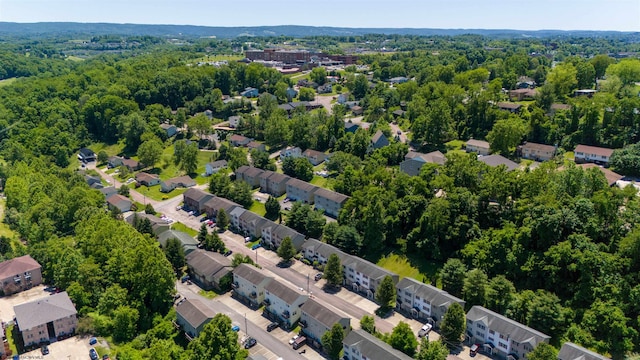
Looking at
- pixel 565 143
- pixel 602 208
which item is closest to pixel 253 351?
pixel 602 208

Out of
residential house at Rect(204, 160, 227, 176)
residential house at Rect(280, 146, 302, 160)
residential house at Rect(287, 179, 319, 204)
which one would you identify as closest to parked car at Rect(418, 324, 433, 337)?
residential house at Rect(287, 179, 319, 204)

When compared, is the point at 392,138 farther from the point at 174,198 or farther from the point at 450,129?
the point at 174,198

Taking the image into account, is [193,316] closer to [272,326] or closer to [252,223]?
[272,326]

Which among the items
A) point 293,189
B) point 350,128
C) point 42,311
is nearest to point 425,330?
point 293,189

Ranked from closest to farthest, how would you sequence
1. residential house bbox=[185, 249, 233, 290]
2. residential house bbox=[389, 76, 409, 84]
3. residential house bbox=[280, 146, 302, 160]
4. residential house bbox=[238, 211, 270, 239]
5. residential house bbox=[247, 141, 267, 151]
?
residential house bbox=[185, 249, 233, 290] < residential house bbox=[238, 211, 270, 239] < residential house bbox=[280, 146, 302, 160] < residential house bbox=[247, 141, 267, 151] < residential house bbox=[389, 76, 409, 84]

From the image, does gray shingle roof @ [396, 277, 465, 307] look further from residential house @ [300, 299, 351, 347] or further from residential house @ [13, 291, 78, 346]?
residential house @ [13, 291, 78, 346]

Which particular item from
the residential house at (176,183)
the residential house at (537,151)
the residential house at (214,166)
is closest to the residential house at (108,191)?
the residential house at (176,183)
